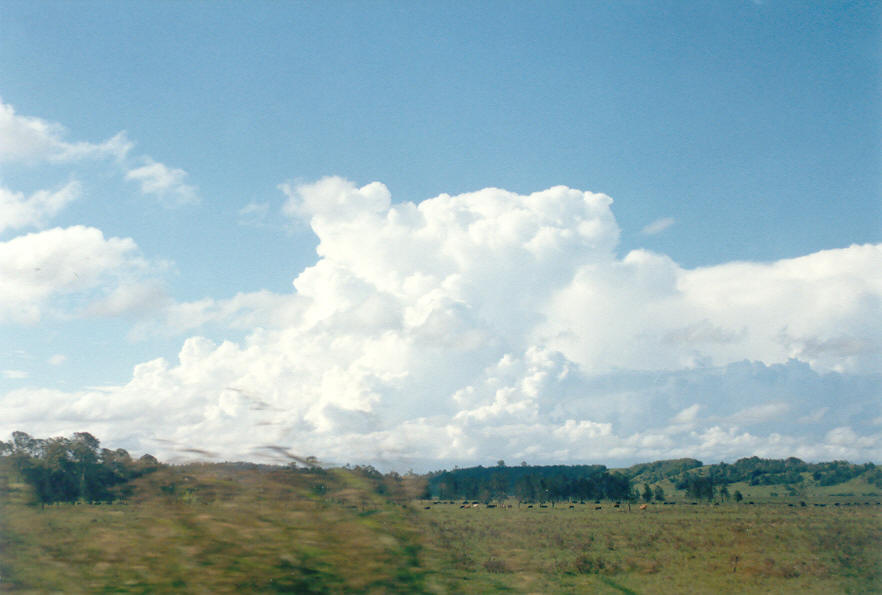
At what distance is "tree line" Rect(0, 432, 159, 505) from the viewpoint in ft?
17.4

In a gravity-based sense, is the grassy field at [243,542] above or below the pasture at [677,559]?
above

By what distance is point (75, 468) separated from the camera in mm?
5879

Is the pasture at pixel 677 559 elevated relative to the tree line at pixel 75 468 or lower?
lower

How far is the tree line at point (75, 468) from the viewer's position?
209 inches

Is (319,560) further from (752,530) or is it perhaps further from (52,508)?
(752,530)

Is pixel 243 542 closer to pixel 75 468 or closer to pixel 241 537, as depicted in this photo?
pixel 241 537

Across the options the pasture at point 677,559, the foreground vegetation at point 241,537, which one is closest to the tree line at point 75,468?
the foreground vegetation at point 241,537

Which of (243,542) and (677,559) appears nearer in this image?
(243,542)

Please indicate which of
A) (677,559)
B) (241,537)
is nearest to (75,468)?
(241,537)

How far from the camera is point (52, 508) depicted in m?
5.50

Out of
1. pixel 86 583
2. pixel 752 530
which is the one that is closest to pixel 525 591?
pixel 86 583

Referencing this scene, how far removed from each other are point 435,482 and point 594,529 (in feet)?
147

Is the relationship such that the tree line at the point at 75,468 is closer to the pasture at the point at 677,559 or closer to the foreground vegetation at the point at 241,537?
the foreground vegetation at the point at 241,537

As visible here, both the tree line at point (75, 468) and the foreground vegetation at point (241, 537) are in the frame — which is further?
the tree line at point (75, 468)
